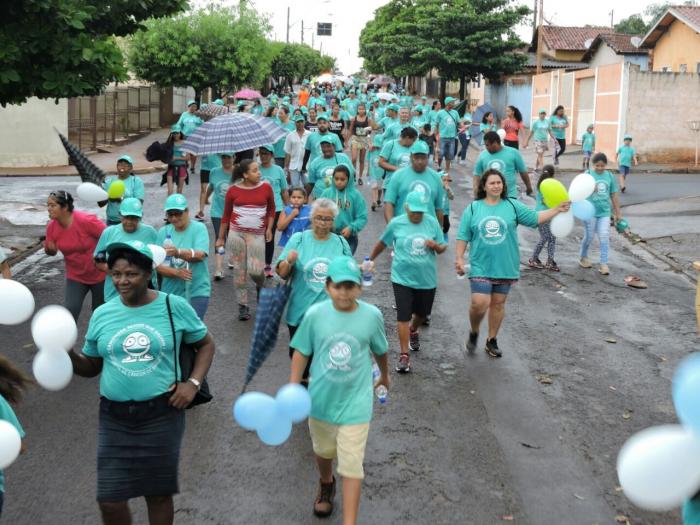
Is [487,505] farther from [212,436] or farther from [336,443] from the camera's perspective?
[212,436]

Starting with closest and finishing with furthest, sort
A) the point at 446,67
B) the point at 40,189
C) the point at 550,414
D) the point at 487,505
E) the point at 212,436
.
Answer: the point at 487,505
the point at 212,436
the point at 550,414
the point at 40,189
the point at 446,67

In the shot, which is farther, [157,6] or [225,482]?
[157,6]

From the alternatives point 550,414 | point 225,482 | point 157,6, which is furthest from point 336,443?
point 157,6

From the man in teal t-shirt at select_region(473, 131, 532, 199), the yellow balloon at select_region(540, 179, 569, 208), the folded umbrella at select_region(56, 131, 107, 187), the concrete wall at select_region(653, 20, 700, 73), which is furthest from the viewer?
the concrete wall at select_region(653, 20, 700, 73)

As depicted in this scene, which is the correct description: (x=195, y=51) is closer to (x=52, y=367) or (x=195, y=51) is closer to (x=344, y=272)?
(x=344, y=272)

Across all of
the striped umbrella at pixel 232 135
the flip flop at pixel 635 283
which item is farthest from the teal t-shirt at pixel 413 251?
the flip flop at pixel 635 283

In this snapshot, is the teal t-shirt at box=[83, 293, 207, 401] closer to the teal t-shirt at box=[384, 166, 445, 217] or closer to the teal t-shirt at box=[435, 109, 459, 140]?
the teal t-shirt at box=[384, 166, 445, 217]

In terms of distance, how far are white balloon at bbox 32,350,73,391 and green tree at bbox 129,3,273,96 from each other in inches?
1162

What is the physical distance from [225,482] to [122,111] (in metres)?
30.6

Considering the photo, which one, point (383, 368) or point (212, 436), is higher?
point (383, 368)

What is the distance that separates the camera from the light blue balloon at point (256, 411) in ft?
12.1

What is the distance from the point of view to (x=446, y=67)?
4666 centimetres

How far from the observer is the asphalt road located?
5.18 m

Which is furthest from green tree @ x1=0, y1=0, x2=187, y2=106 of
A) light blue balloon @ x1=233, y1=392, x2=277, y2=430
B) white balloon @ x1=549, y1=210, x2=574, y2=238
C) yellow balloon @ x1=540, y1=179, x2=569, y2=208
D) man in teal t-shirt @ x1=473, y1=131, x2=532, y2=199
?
light blue balloon @ x1=233, y1=392, x2=277, y2=430
